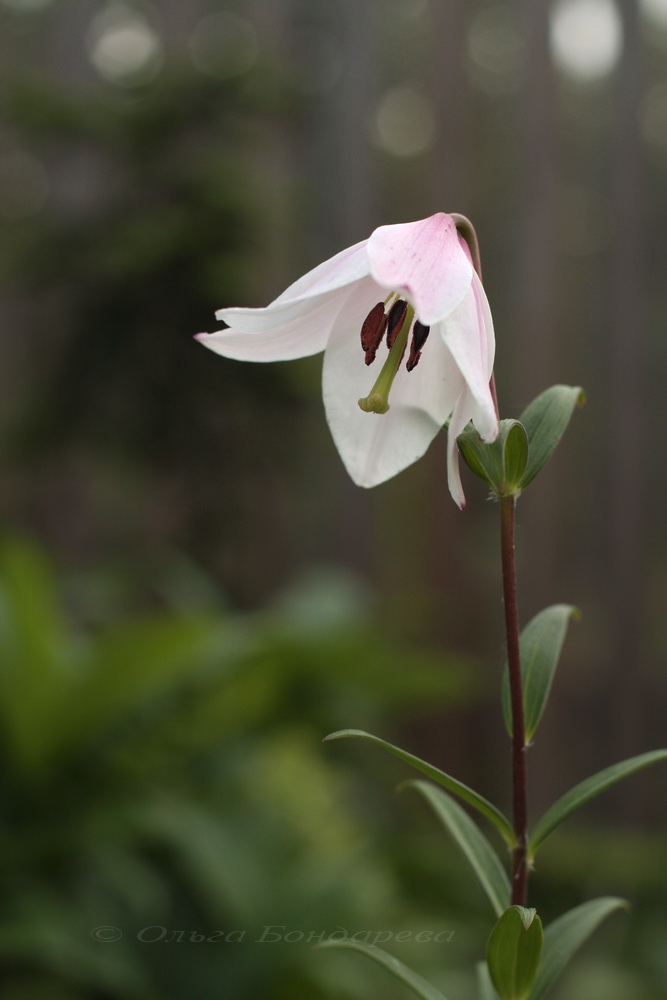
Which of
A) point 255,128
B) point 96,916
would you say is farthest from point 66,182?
point 96,916

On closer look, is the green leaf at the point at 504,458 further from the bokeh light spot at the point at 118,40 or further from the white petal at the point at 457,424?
the bokeh light spot at the point at 118,40

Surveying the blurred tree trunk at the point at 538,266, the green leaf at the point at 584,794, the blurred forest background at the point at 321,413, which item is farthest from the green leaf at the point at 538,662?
the blurred tree trunk at the point at 538,266

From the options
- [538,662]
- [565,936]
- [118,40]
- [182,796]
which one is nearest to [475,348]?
[538,662]

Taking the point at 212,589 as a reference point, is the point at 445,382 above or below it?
above

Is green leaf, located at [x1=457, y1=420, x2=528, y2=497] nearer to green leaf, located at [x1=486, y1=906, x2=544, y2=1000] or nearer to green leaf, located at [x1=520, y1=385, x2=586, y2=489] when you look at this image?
green leaf, located at [x1=520, y1=385, x2=586, y2=489]

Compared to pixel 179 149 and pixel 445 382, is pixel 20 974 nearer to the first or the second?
pixel 445 382
